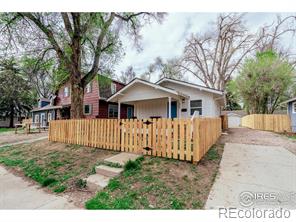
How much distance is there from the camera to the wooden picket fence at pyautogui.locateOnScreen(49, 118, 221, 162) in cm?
431

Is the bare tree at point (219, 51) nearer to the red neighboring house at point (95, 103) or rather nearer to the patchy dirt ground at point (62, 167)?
the red neighboring house at point (95, 103)

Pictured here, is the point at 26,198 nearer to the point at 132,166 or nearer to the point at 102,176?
the point at 102,176

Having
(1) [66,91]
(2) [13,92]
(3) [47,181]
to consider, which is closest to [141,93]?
(3) [47,181]

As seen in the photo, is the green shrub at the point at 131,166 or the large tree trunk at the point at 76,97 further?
the large tree trunk at the point at 76,97

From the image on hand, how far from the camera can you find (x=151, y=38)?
9.58 metres

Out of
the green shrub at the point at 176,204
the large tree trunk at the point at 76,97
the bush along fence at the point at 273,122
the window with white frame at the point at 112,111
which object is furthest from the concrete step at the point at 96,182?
the bush along fence at the point at 273,122

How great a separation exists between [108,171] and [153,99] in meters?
7.74

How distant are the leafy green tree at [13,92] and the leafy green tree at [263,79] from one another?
2923cm

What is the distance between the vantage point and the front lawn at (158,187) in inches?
108

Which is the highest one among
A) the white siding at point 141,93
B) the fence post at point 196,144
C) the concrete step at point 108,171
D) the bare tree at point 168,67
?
the bare tree at point 168,67

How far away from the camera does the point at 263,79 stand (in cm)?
1630

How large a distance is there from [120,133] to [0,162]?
464 cm

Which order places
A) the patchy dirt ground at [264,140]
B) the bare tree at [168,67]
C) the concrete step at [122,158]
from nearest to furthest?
the concrete step at [122,158] < the patchy dirt ground at [264,140] < the bare tree at [168,67]

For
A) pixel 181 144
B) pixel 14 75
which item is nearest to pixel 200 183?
pixel 181 144
